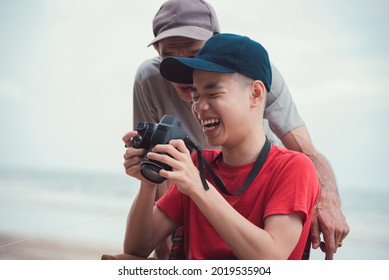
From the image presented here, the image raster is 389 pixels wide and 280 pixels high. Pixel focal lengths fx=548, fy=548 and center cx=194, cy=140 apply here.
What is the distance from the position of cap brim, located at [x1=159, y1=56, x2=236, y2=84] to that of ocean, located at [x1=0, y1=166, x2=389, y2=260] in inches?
35.4

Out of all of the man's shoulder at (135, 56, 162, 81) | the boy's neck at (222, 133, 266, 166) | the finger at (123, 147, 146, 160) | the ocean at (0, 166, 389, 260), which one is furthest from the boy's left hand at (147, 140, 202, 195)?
the ocean at (0, 166, 389, 260)

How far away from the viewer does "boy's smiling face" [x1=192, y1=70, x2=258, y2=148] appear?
1.27 m

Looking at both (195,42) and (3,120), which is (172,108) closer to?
(195,42)

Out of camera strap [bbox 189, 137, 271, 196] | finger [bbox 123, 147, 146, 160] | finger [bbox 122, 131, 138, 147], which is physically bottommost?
camera strap [bbox 189, 137, 271, 196]

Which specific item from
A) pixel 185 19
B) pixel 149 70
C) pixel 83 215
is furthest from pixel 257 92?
pixel 83 215

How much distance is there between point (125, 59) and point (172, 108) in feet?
3.42

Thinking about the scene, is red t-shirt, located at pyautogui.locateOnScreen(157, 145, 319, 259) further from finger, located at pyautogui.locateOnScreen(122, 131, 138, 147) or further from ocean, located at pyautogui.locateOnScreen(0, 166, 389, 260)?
ocean, located at pyautogui.locateOnScreen(0, 166, 389, 260)

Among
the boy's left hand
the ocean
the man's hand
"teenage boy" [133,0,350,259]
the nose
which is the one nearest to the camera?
the boy's left hand

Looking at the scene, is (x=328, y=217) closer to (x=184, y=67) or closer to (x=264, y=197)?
(x=264, y=197)

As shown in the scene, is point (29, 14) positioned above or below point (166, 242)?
above

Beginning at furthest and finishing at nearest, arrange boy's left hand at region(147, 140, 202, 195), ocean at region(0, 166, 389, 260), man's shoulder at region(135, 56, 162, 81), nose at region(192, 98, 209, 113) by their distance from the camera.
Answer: ocean at region(0, 166, 389, 260)
man's shoulder at region(135, 56, 162, 81)
nose at region(192, 98, 209, 113)
boy's left hand at region(147, 140, 202, 195)

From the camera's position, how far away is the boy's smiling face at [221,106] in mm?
1274
